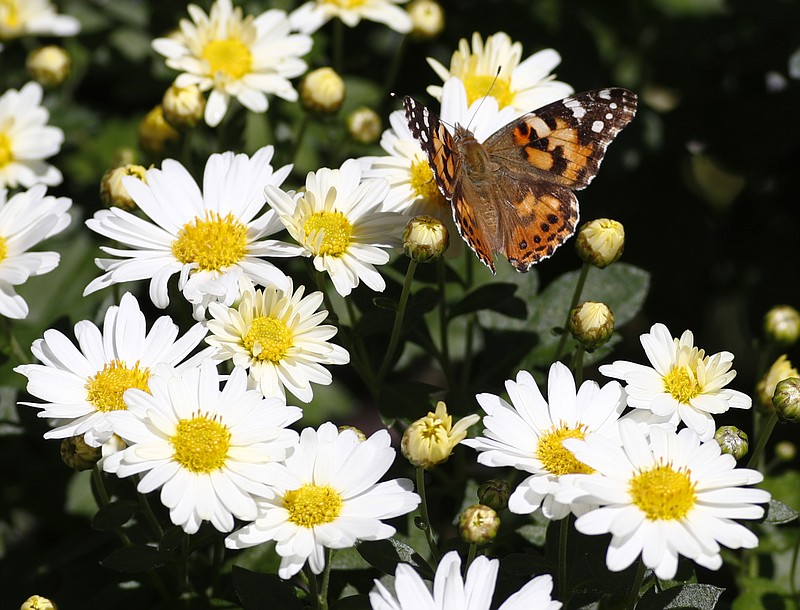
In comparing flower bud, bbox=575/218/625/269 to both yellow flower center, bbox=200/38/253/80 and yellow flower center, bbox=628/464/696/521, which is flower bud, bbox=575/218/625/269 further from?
yellow flower center, bbox=200/38/253/80

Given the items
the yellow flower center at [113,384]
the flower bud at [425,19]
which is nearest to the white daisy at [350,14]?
the flower bud at [425,19]

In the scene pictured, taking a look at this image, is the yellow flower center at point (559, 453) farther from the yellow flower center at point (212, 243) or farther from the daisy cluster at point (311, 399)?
the yellow flower center at point (212, 243)

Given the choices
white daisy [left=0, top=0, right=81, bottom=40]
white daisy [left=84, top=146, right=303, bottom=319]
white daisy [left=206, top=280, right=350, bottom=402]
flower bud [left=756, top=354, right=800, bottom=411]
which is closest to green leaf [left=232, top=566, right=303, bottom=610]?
white daisy [left=206, top=280, right=350, bottom=402]

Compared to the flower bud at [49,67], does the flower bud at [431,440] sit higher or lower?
higher

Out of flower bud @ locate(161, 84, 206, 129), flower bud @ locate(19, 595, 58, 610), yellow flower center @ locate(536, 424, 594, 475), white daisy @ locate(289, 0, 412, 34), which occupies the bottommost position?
flower bud @ locate(19, 595, 58, 610)

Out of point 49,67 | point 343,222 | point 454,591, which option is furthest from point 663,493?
point 49,67
